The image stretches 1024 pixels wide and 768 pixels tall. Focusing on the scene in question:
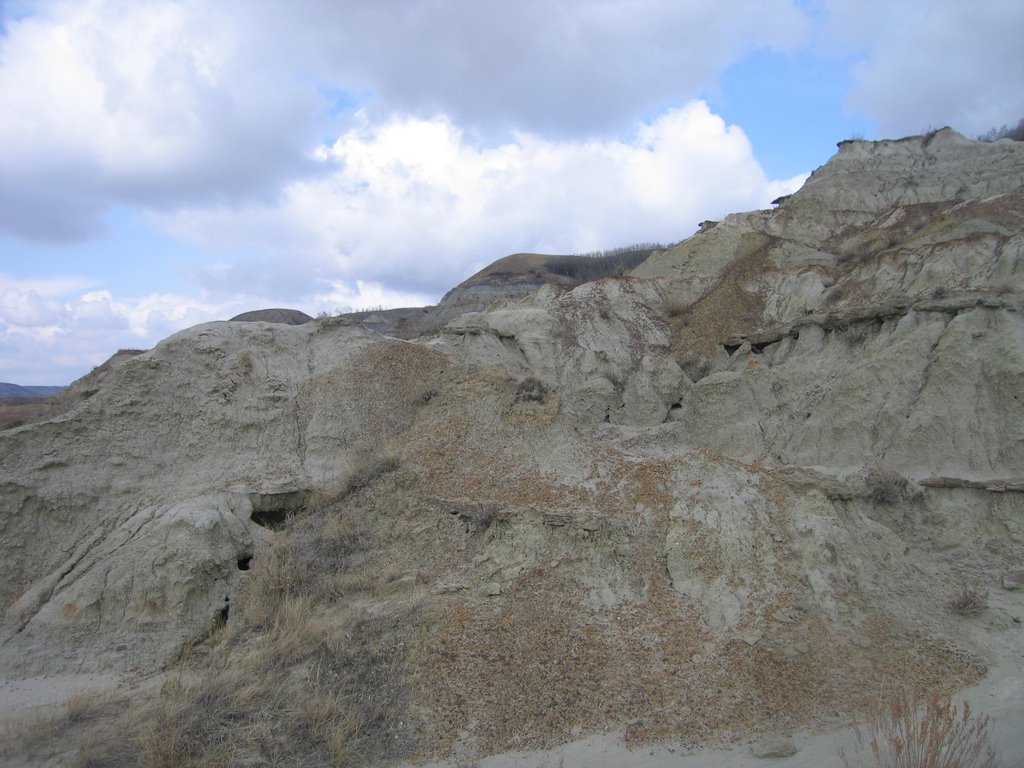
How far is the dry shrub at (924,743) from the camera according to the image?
489 centimetres

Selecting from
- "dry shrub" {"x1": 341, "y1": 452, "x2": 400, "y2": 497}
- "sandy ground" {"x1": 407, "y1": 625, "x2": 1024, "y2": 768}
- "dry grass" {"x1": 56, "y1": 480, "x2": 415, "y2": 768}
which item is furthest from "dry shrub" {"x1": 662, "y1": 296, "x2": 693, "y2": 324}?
"sandy ground" {"x1": 407, "y1": 625, "x2": 1024, "y2": 768}

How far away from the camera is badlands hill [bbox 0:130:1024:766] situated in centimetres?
701

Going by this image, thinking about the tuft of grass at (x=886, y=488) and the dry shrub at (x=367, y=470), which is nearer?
the tuft of grass at (x=886, y=488)

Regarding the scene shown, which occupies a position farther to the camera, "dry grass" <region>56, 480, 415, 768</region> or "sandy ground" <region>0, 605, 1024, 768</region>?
"dry grass" <region>56, 480, 415, 768</region>

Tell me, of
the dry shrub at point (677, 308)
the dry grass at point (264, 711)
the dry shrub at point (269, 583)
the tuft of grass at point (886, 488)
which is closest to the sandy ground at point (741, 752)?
the dry grass at point (264, 711)

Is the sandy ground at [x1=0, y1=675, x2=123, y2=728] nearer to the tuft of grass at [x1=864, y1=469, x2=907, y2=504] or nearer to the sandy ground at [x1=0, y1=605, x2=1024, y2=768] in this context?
the sandy ground at [x1=0, y1=605, x2=1024, y2=768]

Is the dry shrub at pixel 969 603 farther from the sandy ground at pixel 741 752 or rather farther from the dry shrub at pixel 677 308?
the dry shrub at pixel 677 308

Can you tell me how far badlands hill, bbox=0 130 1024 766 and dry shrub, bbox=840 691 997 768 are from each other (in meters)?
0.92

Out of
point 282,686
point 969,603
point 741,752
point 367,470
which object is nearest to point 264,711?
point 282,686

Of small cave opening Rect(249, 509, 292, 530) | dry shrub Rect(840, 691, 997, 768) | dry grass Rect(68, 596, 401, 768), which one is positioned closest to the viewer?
dry shrub Rect(840, 691, 997, 768)

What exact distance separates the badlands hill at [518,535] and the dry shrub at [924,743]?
923 millimetres

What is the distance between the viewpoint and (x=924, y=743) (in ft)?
16.4

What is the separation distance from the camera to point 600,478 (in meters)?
10.4

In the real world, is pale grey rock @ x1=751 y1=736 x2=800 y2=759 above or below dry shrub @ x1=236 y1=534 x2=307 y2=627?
below
